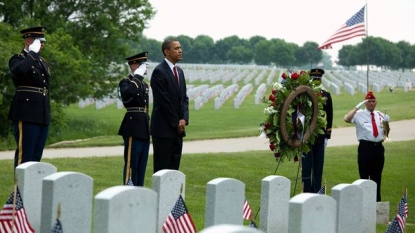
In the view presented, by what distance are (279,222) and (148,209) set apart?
3257 millimetres

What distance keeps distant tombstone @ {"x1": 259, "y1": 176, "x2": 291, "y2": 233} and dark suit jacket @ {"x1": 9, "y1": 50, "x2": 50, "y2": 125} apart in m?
3.47

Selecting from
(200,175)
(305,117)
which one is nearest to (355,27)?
(200,175)

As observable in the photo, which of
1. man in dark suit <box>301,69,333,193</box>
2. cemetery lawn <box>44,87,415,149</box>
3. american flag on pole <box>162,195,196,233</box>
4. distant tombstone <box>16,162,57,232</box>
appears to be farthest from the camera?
cemetery lawn <box>44,87,415,149</box>

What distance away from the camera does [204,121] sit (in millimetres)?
36750

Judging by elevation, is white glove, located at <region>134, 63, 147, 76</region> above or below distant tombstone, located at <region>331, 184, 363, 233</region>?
above

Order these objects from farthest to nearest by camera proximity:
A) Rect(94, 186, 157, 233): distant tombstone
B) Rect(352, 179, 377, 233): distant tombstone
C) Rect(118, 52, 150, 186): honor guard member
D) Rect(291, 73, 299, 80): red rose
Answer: Rect(291, 73, 299, 80): red rose → Rect(118, 52, 150, 186): honor guard member → Rect(352, 179, 377, 233): distant tombstone → Rect(94, 186, 157, 233): distant tombstone

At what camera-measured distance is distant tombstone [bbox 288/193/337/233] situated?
630 cm

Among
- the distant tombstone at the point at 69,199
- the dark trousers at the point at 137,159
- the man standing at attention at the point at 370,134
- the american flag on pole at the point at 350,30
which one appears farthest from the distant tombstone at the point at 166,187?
the american flag on pole at the point at 350,30

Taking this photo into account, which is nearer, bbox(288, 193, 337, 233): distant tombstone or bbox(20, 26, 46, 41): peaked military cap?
bbox(288, 193, 337, 233): distant tombstone

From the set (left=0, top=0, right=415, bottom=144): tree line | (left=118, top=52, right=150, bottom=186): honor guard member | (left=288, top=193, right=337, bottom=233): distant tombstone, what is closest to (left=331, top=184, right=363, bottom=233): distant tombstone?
(left=288, top=193, right=337, bottom=233): distant tombstone

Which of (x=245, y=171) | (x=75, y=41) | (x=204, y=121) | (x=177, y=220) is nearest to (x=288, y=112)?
(x=177, y=220)

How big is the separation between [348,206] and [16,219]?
2.70 meters

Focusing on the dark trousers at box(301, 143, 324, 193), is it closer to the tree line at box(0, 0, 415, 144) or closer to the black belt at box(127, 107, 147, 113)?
the black belt at box(127, 107, 147, 113)

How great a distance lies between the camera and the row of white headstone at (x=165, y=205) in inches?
230
